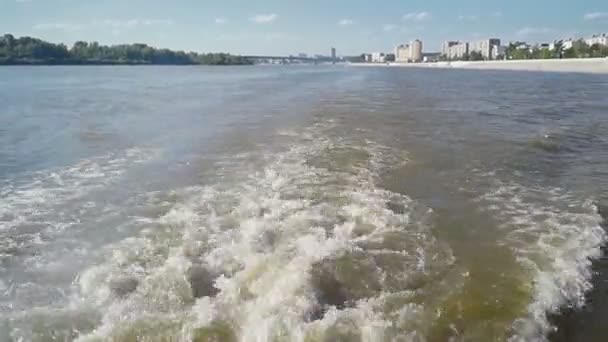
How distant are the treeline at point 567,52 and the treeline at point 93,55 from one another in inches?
3853

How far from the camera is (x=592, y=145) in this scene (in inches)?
568

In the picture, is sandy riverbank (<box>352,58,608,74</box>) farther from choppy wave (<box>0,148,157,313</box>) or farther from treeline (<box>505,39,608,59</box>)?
choppy wave (<box>0,148,157,313</box>)

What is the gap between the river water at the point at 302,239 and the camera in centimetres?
480

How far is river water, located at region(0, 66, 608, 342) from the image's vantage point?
15.8 feet

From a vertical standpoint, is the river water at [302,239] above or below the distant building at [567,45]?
below

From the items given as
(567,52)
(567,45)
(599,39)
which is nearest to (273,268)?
(567,52)

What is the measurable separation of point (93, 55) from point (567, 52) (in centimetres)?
13354

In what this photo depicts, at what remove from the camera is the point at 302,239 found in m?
6.73

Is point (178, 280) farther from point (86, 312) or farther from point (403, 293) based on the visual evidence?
point (403, 293)

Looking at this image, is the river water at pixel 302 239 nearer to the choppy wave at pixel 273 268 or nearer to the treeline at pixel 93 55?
the choppy wave at pixel 273 268

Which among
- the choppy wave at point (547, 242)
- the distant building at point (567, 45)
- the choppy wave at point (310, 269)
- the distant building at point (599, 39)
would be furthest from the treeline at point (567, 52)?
the choppy wave at point (310, 269)

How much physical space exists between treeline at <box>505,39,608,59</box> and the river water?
112 meters

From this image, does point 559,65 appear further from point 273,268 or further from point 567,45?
point 273,268

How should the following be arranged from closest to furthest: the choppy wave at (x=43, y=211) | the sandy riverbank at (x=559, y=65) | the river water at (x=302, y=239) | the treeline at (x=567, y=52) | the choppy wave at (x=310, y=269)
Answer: the choppy wave at (x=310, y=269), the river water at (x=302, y=239), the choppy wave at (x=43, y=211), the sandy riverbank at (x=559, y=65), the treeline at (x=567, y=52)
